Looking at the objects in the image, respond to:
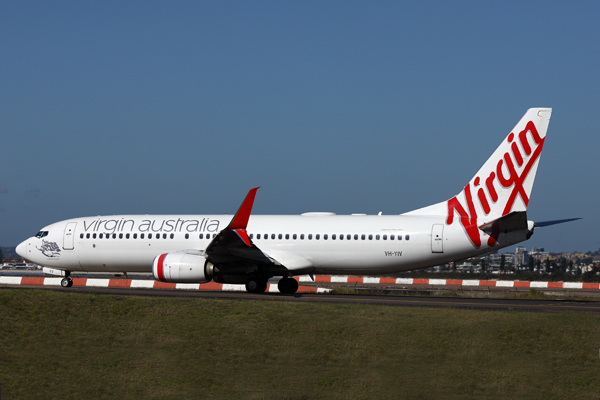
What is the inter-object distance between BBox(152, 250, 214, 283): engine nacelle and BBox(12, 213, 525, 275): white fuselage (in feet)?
10.7

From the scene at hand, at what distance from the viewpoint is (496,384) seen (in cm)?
1495

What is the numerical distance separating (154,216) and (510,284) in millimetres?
23741

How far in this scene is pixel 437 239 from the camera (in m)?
28.9

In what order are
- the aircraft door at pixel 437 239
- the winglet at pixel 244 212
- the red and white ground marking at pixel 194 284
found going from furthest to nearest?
the red and white ground marking at pixel 194 284, the aircraft door at pixel 437 239, the winglet at pixel 244 212

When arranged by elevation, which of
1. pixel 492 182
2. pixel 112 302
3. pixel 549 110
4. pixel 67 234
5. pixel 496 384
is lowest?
pixel 496 384

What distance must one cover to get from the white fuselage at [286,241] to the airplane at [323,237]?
46 mm

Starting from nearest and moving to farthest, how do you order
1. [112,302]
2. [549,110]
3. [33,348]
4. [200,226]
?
1. [33,348]
2. [112,302]
3. [549,110]
4. [200,226]

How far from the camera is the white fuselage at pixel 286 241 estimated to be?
29.3m

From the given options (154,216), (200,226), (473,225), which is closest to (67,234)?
(154,216)

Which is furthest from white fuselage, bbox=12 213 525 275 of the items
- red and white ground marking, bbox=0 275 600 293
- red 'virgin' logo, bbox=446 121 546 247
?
red and white ground marking, bbox=0 275 600 293

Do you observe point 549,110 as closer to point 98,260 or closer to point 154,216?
point 154,216

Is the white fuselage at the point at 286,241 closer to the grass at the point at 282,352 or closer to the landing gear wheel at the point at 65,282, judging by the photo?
the landing gear wheel at the point at 65,282

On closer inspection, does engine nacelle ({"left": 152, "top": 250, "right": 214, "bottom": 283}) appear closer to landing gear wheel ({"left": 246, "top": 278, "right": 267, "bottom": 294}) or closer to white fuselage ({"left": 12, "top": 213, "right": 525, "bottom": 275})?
landing gear wheel ({"left": 246, "top": 278, "right": 267, "bottom": 294})

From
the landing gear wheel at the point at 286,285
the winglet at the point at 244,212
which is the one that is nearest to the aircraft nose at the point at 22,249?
the winglet at the point at 244,212
